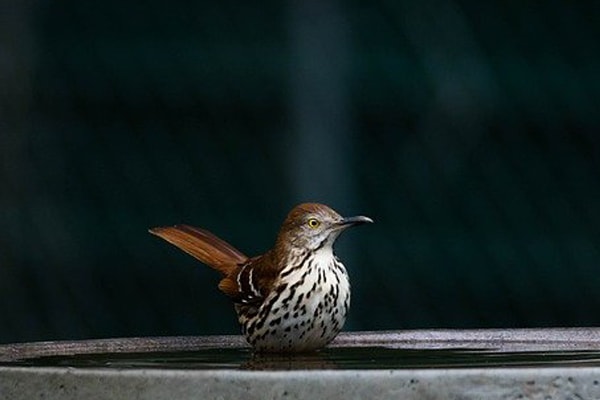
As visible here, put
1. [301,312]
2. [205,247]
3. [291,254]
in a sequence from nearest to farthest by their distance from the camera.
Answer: [301,312] < [291,254] < [205,247]

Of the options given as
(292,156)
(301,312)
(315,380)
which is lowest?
(292,156)

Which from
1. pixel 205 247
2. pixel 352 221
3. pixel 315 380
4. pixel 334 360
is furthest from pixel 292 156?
pixel 315 380

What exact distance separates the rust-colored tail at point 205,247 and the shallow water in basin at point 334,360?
53 centimetres

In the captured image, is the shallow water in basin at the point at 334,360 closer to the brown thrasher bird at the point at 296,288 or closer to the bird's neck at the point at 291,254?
the brown thrasher bird at the point at 296,288

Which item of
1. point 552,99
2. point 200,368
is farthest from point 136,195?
point 200,368

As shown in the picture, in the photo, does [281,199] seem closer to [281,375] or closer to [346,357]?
[346,357]

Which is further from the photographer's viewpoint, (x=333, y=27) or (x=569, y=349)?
(x=333, y=27)

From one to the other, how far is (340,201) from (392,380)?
3.55 m

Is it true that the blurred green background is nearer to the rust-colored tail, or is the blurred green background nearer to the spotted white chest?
the rust-colored tail

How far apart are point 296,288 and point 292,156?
244 centimetres

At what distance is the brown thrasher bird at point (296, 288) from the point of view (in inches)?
141

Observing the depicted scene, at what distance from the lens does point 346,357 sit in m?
3.22

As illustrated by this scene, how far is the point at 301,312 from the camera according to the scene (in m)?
3.60

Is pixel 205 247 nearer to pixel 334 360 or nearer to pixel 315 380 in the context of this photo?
pixel 334 360
